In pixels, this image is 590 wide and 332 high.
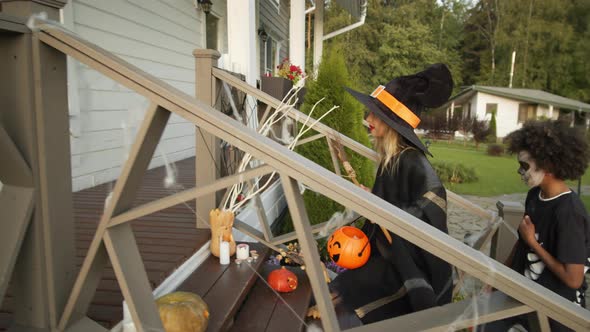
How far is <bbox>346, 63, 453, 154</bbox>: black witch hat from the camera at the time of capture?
2.24 metres

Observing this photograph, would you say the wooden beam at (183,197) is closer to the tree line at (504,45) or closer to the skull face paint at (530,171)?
the skull face paint at (530,171)

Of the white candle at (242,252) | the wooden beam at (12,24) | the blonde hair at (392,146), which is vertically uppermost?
the wooden beam at (12,24)

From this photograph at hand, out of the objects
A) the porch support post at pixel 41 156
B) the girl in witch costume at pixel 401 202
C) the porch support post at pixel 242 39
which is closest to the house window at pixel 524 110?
the porch support post at pixel 242 39

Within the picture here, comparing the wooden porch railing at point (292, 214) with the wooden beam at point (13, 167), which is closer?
the wooden porch railing at point (292, 214)

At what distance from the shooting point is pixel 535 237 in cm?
209

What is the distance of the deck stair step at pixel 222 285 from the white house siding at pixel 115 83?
0.74 m

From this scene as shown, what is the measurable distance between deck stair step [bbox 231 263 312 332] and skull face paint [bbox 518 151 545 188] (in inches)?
53.2

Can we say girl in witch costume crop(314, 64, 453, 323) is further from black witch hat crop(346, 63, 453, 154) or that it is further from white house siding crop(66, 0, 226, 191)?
white house siding crop(66, 0, 226, 191)

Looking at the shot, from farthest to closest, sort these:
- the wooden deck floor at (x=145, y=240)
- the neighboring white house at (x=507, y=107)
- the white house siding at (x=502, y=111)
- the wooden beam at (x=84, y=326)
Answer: the white house siding at (x=502, y=111) < the neighboring white house at (x=507, y=107) < the wooden deck floor at (x=145, y=240) < the wooden beam at (x=84, y=326)

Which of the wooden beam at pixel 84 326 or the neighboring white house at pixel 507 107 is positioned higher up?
the neighboring white house at pixel 507 107

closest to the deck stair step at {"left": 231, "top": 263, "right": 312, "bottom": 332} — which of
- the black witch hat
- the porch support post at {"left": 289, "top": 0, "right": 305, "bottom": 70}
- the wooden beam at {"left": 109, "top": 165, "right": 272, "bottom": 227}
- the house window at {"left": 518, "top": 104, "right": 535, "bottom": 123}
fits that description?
the wooden beam at {"left": 109, "top": 165, "right": 272, "bottom": 227}

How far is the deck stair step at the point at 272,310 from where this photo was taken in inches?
83.7

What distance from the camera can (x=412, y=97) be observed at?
89.7 inches

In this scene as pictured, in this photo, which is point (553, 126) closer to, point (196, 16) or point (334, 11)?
point (196, 16)
